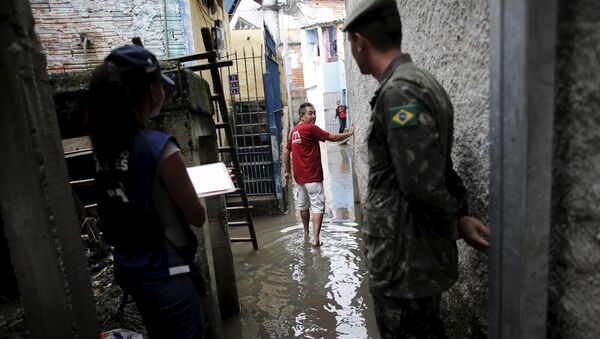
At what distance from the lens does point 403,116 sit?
129cm

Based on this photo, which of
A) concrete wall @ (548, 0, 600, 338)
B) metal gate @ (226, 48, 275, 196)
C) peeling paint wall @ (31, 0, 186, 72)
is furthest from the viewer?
metal gate @ (226, 48, 275, 196)

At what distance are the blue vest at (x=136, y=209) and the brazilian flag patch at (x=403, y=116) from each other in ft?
2.71

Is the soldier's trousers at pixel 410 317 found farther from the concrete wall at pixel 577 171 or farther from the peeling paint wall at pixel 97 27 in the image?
the peeling paint wall at pixel 97 27

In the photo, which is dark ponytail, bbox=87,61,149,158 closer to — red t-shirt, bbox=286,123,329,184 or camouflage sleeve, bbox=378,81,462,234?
camouflage sleeve, bbox=378,81,462,234

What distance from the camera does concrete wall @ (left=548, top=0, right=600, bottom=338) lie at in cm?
100

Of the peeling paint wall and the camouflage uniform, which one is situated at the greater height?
the peeling paint wall

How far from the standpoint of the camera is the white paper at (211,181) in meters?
1.81

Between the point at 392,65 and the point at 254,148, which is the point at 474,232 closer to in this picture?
the point at 392,65

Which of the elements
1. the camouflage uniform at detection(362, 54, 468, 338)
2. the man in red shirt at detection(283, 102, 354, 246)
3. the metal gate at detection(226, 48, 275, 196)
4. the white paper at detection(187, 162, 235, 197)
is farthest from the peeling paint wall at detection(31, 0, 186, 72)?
the camouflage uniform at detection(362, 54, 468, 338)

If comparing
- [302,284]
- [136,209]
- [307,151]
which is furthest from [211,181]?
[307,151]

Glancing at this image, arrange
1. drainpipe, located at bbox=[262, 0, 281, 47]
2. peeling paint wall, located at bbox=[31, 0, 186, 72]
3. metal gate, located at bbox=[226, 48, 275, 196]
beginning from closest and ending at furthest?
peeling paint wall, located at bbox=[31, 0, 186, 72] < metal gate, located at bbox=[226, 48, 275, 196] < drainpipe, located at bbox=[262, 0, 281, 47]

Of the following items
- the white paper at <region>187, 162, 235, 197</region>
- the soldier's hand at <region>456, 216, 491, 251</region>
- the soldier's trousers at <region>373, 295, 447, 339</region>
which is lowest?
the soldier's trousers at <region>373, 295, 447, 339</region>

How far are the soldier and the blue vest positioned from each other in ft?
2.63

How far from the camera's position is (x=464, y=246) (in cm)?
192
